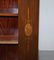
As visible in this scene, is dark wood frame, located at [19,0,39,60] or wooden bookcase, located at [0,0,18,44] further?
wooden bookcase, located at [0,0,18,44]

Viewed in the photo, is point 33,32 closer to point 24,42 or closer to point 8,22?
point 24,42

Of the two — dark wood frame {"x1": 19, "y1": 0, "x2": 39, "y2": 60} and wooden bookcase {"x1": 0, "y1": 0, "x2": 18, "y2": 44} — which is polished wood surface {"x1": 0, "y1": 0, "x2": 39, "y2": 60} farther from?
wooden bookcase {"x1": 0, "y1": 0, "x2": 18, "y2": 44}

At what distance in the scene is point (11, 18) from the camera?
5.68ft

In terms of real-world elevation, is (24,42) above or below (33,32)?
below

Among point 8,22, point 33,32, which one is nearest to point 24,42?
point 33,32

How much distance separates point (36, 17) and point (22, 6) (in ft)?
0.59

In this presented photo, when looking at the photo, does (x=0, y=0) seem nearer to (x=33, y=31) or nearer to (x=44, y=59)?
(x=33, y=31)

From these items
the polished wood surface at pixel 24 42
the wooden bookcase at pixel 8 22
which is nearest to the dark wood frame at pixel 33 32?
the polished wood surface at pixel 24 42

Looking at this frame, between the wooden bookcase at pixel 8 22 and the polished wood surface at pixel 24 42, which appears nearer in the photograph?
the polished wood surface at pixel 24 42

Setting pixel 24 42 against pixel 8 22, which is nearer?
pixel 24 42

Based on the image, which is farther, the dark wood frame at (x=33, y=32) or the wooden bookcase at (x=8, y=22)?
the wooden bookcase at (x=8, y=22)

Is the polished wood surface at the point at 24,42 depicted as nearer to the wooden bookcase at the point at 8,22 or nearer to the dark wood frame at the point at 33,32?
the dark wood frame at the point at 33,32

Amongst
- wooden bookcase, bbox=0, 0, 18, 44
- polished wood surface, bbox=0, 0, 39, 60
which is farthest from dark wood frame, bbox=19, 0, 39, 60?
wooden bookcase, bbox=0, 0, 18, 44

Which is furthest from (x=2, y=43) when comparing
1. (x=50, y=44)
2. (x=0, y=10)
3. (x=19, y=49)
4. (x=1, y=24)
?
(x=50, y=44)
